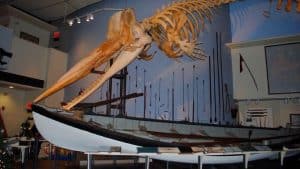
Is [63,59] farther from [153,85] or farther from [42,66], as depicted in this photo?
[153,85]

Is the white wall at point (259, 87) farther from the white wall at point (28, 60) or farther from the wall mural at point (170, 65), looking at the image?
the white wall at point (28, 60)

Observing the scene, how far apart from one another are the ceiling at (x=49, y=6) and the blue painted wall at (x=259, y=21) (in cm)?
475

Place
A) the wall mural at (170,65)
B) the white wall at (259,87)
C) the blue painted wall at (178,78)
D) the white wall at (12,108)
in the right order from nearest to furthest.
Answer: the wall mural at (170,65), the white wall at (259,87), the blue painted wall at (178,78), the white wall at (12,108)

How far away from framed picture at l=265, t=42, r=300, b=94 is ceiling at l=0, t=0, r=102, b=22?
5767mm

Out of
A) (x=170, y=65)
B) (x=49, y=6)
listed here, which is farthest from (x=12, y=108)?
(x=170, y=65)

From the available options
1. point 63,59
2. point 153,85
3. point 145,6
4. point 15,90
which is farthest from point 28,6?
point 153,85

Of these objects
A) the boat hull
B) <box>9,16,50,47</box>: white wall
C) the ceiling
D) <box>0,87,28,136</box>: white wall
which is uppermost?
the ceiling

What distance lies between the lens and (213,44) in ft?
21.8

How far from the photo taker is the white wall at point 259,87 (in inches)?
208

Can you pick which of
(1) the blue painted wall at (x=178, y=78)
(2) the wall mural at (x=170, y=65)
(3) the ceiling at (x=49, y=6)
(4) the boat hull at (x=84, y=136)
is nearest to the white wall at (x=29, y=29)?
(3) the ceiling at (x=49, y=6)

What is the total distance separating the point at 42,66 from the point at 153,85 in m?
3.90

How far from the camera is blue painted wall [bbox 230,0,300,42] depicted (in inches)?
223

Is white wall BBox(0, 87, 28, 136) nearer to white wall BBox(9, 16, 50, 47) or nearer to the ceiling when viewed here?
white wall BBox(9, 16, 50, 47)

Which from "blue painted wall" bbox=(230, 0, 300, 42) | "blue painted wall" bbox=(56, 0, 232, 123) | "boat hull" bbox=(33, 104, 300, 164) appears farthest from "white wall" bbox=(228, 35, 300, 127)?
"boat hull" bbox=(33, 104, 300, 164)
